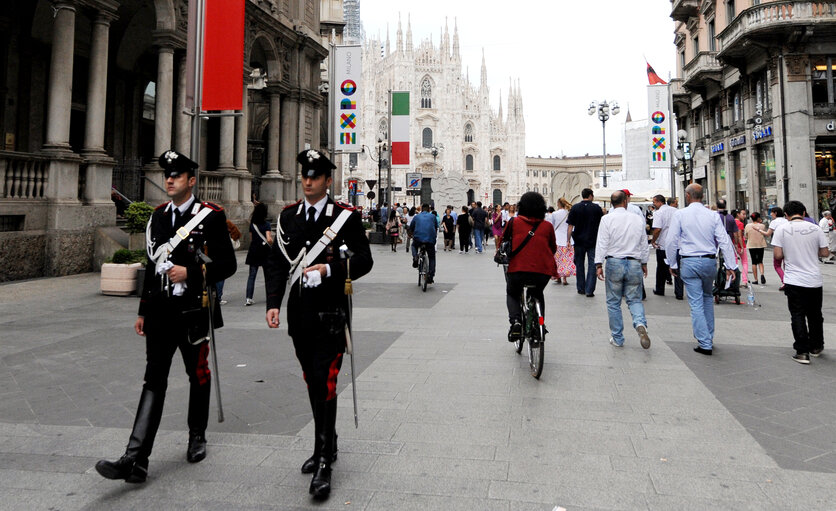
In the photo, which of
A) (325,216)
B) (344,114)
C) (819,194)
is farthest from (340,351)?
(819,194)

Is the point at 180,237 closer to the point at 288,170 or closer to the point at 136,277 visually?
the point at 136,277

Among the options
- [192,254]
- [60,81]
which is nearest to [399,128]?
[60,81]

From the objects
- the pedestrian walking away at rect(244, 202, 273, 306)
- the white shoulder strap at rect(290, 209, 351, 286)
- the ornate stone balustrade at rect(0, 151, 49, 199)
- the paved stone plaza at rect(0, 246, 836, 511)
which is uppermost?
the ornate stone balustrade at rect(0, 151, 49, 199)

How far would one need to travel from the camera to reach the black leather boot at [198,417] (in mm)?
3361

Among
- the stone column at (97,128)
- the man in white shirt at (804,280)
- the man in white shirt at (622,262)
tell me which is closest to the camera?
the man in white shirt at (804,280)

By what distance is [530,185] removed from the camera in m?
115

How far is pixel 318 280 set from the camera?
9.78ft

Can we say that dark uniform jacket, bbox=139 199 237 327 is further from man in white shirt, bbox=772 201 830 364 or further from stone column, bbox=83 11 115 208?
stone column, bbox=83 11 115 208

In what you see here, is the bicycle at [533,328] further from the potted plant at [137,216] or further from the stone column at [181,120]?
the stone column at [181,120]

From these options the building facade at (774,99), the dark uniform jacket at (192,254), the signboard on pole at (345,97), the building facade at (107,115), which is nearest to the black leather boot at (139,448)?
the dark uniform jacket at (192,254)

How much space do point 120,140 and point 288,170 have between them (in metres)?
6.18

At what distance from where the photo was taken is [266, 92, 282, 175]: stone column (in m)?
21.3

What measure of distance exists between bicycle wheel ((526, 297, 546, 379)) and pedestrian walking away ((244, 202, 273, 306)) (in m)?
4.37

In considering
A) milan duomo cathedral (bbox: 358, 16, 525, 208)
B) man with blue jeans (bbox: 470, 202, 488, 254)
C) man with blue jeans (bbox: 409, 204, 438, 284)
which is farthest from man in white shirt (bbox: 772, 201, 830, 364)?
milan duomo cathedral (bbox: 358, 16, 525, 208)
